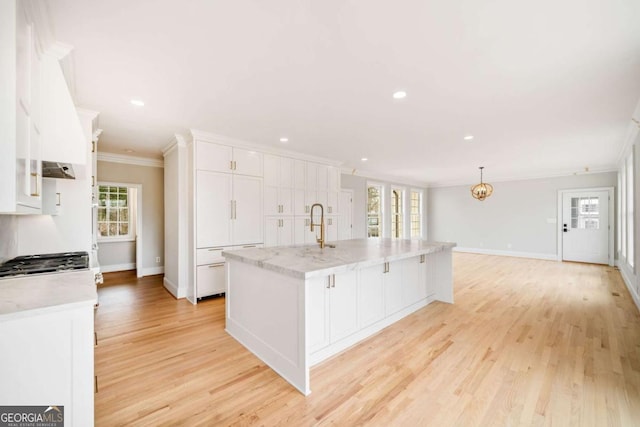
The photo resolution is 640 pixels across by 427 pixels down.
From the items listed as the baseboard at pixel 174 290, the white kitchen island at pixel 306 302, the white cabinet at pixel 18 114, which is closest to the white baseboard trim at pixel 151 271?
the baseboard at pixel 174 290

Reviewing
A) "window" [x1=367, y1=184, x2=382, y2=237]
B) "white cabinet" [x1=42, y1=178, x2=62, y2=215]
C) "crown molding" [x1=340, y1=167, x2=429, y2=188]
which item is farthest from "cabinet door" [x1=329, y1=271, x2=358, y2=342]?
"window" [x1=367, y1=184, x2=382, y2=237]

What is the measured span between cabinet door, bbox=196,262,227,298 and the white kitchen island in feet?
4.23

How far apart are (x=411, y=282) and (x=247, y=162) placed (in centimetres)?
303

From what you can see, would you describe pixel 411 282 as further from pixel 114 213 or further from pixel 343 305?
pixel 114 213

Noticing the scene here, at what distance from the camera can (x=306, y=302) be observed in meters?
1.89

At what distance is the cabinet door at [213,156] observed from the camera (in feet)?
12.8

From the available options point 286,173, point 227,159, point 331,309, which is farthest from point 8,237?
point 286,173

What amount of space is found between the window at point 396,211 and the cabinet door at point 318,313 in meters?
6.58

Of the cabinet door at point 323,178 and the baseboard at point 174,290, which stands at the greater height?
the cabinet door at point 323,178

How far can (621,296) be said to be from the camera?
4102 millimetres

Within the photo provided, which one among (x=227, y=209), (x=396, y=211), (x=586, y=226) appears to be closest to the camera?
(x=227, y=209)

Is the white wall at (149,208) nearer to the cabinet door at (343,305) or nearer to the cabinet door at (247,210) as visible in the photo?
the cabinet door at (247,210)

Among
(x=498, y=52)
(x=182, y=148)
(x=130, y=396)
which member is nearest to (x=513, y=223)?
(x=498, y=52)

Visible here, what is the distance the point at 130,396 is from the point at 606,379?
346 centimetres
